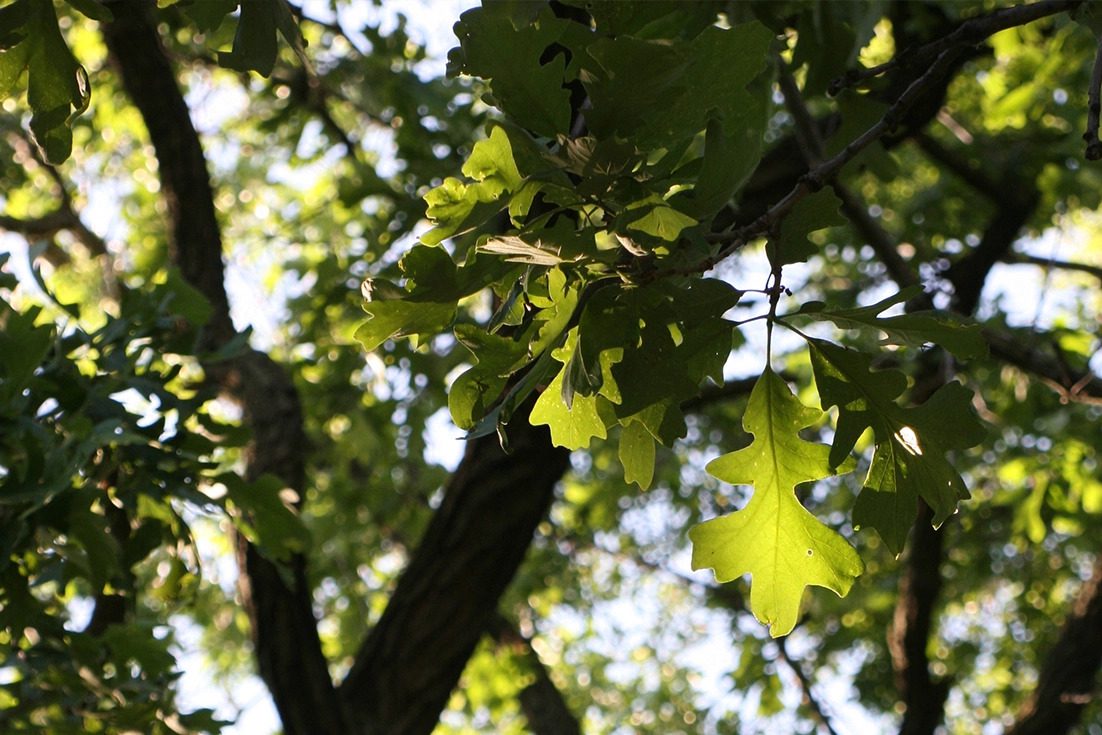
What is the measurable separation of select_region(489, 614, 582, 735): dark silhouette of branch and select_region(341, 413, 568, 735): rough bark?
2517mm

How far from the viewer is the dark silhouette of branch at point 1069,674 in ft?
13.8

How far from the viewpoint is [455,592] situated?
305cm

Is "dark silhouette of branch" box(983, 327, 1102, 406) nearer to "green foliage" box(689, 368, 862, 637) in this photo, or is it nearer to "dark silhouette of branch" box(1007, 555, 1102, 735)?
"green foliage" box(689, 368, 862, 637)

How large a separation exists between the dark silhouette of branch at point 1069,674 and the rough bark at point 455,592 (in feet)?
7.39

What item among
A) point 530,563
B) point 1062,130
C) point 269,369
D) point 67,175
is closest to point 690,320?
point 269,369

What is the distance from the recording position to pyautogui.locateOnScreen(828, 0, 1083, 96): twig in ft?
4.13

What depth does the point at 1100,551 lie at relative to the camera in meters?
4.73

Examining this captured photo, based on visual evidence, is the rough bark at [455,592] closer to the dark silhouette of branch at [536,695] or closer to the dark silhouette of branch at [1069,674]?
the dark silhouette of branch at [1069,674]

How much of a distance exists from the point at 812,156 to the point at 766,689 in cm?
314

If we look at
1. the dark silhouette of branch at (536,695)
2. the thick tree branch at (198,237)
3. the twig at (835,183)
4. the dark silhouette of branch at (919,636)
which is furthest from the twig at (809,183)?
the dark silhouette of branch at (536,695)

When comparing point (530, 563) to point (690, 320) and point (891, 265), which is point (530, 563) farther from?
point (690, 320)

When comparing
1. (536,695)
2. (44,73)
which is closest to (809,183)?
(44,73)

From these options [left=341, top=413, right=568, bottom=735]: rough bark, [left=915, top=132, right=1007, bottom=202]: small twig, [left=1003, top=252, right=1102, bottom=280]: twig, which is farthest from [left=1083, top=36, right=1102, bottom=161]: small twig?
[left=915, top=132, right=1007, bottom=202]: small twig

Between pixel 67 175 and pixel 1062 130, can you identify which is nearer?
pixel 1062 130
